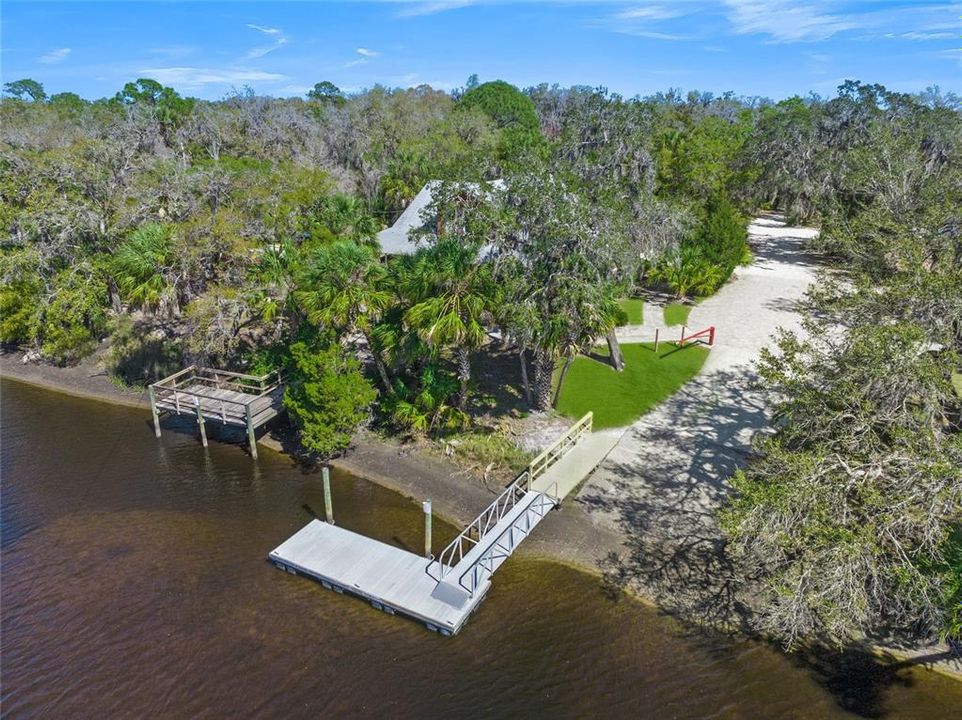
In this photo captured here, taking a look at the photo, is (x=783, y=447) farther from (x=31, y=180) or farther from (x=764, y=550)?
(x=31, y=180)

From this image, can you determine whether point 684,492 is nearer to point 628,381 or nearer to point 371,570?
point 628,381

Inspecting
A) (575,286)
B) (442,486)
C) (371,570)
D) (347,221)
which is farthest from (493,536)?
(347,221)

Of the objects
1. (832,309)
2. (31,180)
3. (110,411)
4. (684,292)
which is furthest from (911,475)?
(31,180)

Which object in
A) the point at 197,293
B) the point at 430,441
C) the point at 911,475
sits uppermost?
the point at 197,293

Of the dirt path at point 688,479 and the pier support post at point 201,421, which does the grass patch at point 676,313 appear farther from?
the pier support post at point 201,421

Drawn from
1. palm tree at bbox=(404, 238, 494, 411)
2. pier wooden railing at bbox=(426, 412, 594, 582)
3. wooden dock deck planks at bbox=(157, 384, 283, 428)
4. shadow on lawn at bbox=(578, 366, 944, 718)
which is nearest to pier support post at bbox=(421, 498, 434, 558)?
pier wooden railing at bbox=(426, 412, 594, 582)

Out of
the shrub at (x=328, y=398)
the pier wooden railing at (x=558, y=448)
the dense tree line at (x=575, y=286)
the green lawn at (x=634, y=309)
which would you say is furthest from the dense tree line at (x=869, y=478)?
the green lawn at (x=634, y=309)
